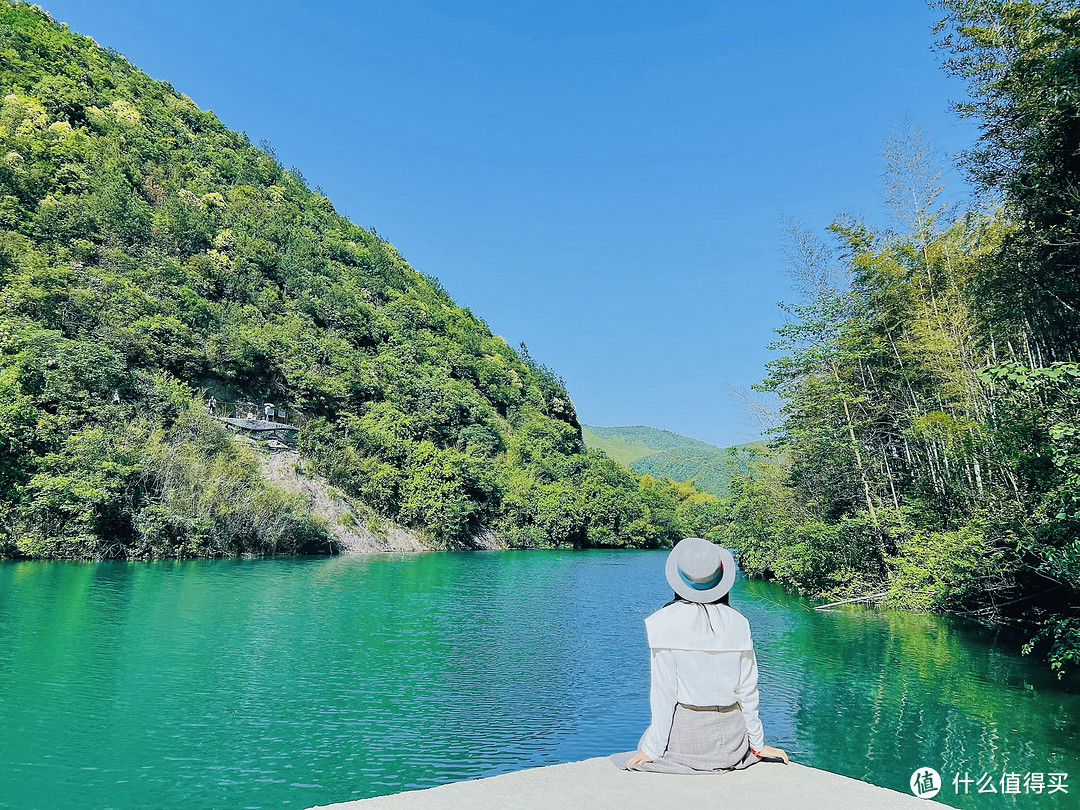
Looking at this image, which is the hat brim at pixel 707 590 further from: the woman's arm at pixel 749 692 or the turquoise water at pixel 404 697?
the turquoise water at pixel 404 697

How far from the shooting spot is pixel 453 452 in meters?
46.5

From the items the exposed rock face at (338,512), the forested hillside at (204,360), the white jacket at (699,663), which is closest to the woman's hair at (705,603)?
the white jacket at (699,663)

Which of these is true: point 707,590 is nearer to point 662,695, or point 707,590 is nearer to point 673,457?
point 662,695

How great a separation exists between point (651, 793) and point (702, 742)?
429mm

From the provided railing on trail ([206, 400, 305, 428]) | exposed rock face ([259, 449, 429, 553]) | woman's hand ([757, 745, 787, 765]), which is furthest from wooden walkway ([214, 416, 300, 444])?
woman's hand ([757, 745, 787, 765])

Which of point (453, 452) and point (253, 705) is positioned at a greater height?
point (453, 452)

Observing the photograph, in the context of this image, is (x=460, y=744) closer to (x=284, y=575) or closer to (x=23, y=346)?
(x=284, y=575)

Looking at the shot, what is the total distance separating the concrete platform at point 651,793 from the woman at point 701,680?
0.10 m

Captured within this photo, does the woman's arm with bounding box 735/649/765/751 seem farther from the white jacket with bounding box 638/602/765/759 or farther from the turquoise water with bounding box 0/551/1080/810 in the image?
the turquoise water with bounding box 0/551/1080/810

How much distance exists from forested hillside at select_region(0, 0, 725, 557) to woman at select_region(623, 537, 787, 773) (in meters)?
28.3

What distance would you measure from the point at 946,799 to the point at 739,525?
25164 mm

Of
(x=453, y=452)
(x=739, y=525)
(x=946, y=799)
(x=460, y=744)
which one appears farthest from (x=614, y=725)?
(x=453, y=452)

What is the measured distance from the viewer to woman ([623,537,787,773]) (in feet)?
10.2
